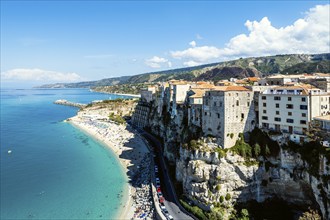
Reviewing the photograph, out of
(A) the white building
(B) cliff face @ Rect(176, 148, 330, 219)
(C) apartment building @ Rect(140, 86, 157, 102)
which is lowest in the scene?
(B) cliff face @ Rect(176, 148, 330, 219)

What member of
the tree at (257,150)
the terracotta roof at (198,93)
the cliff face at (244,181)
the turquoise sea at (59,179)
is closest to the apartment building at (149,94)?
the turquoise sea at (59,179)

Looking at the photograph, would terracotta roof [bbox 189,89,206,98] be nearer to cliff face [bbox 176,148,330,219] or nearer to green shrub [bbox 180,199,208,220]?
cliff face [bbox 176,148,330,219]

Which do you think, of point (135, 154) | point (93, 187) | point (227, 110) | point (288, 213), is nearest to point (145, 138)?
point (135, 154)

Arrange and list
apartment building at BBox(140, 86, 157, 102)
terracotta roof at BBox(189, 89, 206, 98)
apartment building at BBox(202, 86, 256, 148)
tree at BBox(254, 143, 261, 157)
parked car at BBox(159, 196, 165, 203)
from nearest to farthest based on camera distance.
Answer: tree at BBox(254, 143, 261, 157) → parked car at BBox(159, 196, 165, 203) → apartment building at BBox(202, 86, 256, 148) → terracotta roof at BBox(189, 89, 206, 98) → apartment building at BBox(140, 86, 157, 102)

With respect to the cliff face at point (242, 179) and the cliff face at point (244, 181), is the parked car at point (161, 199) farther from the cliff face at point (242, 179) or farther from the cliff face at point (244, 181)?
the cliff face at point (244, 181)

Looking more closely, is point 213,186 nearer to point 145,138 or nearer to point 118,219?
point 118,219

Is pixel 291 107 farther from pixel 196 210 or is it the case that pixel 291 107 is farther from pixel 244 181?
pixel 196 210

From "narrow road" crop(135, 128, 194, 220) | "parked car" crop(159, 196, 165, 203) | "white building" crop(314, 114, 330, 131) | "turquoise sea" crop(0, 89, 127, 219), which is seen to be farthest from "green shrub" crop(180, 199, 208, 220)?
"white building" crop(314, 114, 330, 131)
